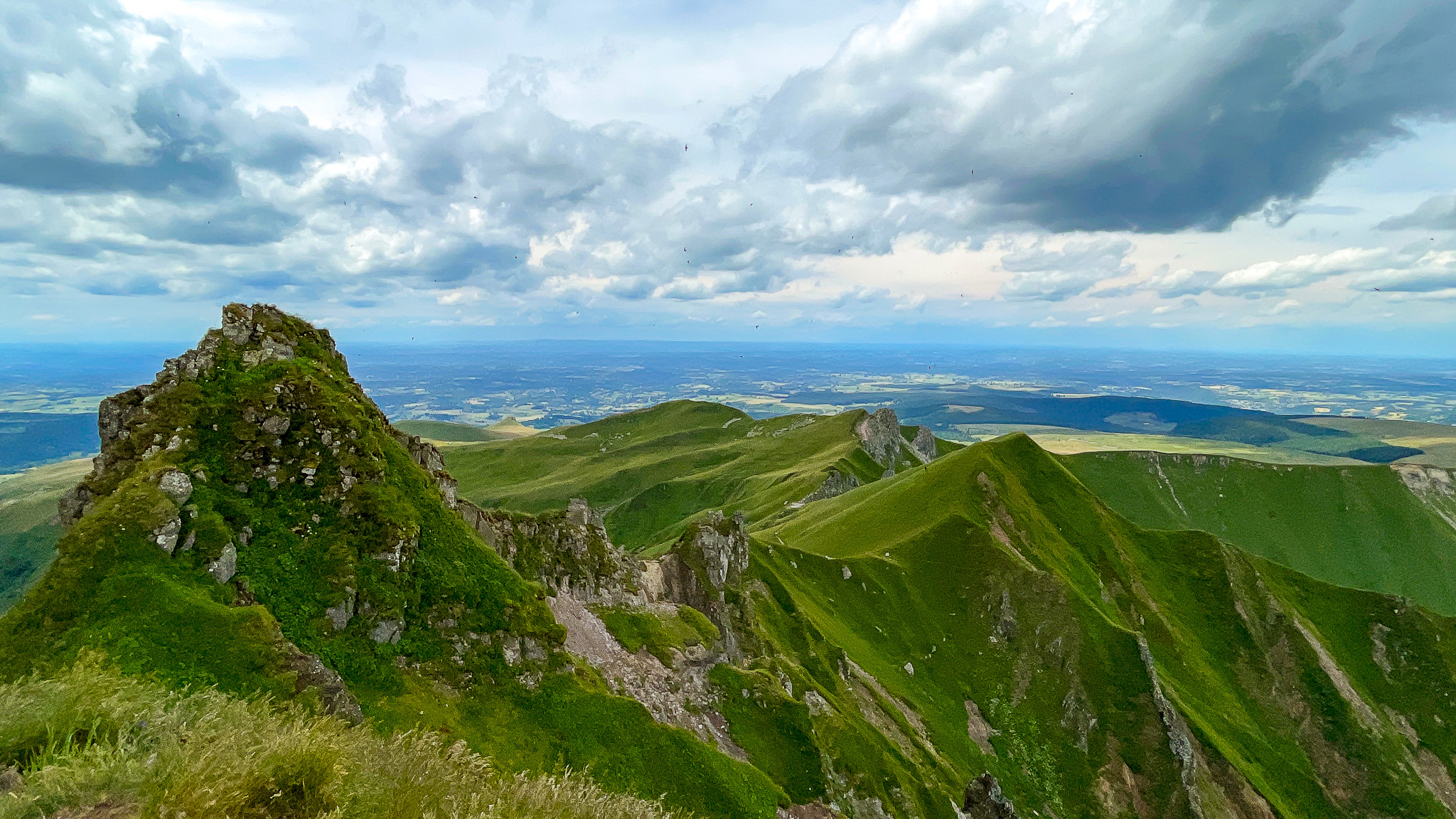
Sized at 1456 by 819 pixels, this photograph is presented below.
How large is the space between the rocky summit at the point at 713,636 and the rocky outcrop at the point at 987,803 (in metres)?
0.44

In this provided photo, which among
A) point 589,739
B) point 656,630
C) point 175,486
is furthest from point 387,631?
point 656,630

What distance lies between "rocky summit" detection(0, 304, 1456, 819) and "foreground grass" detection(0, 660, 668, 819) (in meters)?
1.48

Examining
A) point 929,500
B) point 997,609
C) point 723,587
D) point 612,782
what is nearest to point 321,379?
point 612,782

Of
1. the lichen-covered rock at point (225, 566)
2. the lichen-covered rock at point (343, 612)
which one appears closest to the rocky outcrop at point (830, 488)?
the lichen-covered rock at point (343, 612)

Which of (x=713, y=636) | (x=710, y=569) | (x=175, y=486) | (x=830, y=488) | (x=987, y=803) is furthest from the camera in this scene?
(x=830, y=488)

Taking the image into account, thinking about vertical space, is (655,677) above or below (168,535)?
A: below

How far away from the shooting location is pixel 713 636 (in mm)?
57625

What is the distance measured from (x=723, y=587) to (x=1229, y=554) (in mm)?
126329

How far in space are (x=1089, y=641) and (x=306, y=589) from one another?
11031cm

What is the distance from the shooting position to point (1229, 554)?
137 m

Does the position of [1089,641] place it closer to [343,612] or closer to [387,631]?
[387,631]

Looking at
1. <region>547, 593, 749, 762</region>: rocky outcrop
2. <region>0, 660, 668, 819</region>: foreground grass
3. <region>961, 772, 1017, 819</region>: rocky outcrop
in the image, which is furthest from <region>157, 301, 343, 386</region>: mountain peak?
<region>961, 772, 1017, 819</region>: rocky outcrop

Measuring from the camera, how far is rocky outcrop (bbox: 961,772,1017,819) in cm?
6469

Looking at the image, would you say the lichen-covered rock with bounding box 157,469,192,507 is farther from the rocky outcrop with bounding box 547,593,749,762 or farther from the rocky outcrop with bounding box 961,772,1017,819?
the rocky outcrop with bounding box 961,772,1017,819
